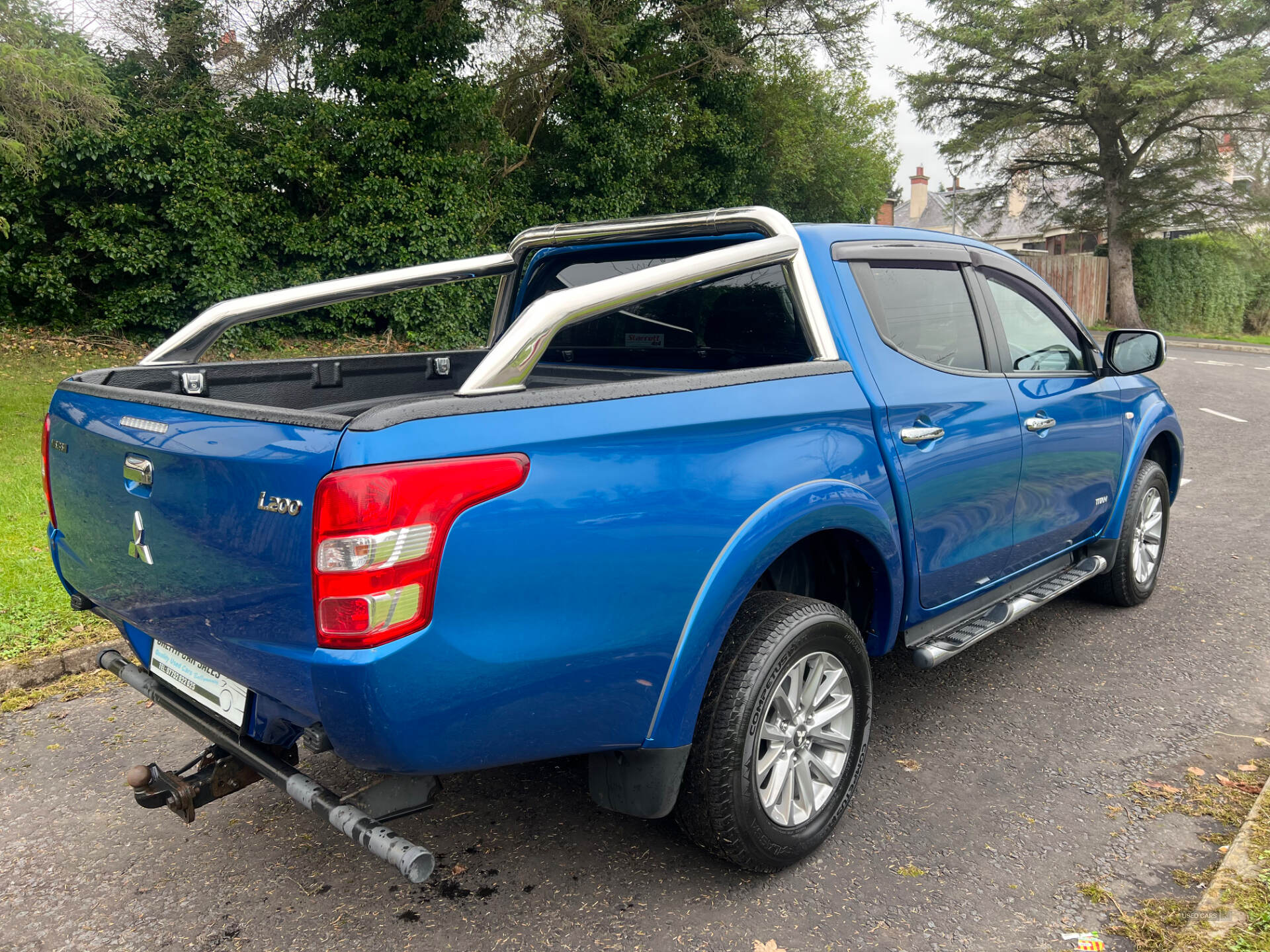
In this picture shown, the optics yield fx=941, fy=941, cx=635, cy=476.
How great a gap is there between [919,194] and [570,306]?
6316 centimetres

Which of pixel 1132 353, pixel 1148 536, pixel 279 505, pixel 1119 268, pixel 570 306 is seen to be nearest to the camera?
pixel 279 505

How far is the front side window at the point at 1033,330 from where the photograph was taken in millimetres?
4055

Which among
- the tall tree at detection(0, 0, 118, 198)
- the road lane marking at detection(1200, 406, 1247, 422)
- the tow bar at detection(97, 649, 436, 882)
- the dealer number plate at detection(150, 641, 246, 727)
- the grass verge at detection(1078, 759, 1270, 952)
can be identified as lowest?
the grass verge at detection(1078, 759, 1270, 952)

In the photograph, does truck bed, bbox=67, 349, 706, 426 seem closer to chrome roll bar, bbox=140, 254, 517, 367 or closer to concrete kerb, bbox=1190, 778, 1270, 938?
chrome roll bar, bbox=140, 254, 517, 367

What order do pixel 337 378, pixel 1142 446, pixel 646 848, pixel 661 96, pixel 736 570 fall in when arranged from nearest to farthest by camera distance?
pixel 736 570 → pixel 646 848 → pixel 337 378 → pixel 1142 446 → pixel 661 96

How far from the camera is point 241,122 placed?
52.6 ft

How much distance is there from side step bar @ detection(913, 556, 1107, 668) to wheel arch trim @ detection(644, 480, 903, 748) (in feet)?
2.26

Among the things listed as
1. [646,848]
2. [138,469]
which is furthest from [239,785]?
[646,848]

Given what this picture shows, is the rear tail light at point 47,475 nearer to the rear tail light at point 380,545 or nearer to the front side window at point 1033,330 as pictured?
the rear tail light at point 380,545

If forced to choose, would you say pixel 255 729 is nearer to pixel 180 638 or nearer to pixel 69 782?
pixel 180 638

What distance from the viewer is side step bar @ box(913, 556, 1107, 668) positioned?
11.2ft

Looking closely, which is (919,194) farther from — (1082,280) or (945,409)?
(945,409)

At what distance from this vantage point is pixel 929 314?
11.8 feet

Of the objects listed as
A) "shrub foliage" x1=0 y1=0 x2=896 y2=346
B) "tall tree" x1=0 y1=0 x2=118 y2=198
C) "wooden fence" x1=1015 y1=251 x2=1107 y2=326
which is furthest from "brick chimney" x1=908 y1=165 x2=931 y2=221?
"tall tree" x1=0 y1=0 x2=118 y2=198
